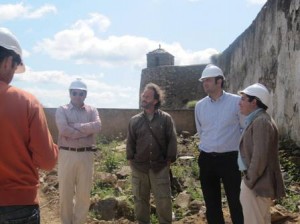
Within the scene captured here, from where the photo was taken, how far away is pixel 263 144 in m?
3.46

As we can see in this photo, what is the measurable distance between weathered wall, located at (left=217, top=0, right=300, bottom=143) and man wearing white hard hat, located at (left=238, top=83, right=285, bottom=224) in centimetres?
405

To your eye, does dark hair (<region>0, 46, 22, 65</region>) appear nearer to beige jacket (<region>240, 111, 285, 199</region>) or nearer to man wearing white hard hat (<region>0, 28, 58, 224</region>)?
man wearing white hard hat (<region>0, 28, 58, 224</region>)

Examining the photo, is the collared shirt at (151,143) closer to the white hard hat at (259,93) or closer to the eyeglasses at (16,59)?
the white hard hat at (259,93)

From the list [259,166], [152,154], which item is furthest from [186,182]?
[259,166]

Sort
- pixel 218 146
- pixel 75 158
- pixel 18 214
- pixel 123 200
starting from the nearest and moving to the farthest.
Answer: pixel 18 214
pixel 218 146
pixel 75 158
pixel 123 200

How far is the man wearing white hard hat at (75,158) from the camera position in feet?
16.3

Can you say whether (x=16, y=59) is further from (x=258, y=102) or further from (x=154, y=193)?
(x=154, y=193)

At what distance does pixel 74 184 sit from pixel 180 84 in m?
24.1

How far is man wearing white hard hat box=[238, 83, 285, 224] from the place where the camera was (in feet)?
11.3

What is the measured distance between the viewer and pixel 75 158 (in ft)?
16.2

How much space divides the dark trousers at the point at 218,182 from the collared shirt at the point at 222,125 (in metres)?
0.08

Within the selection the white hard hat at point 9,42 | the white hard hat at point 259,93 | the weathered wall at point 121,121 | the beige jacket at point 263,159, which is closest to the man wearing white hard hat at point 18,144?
the white hard hat at point 9,42

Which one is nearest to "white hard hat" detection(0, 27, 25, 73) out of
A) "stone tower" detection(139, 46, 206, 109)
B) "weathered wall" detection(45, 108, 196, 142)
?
"weathered wall" detection(45, 108, 196, 142)

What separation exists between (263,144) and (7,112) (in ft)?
6.65
